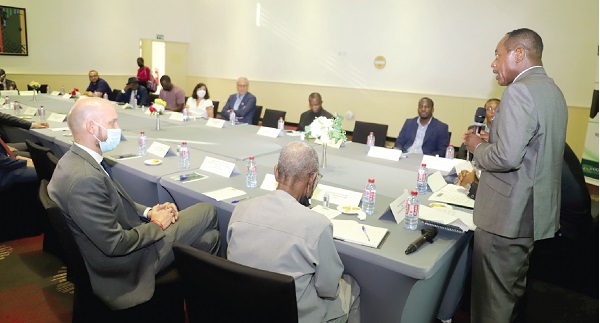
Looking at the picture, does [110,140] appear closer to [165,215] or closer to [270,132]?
[165,215]

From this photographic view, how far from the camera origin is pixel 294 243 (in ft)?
4.72

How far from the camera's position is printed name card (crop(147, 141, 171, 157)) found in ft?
10.9

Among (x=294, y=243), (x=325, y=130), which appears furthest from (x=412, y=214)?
(x=325, y=130)

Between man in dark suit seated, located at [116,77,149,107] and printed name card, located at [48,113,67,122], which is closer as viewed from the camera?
printed name card, located at [48,113,67,122]

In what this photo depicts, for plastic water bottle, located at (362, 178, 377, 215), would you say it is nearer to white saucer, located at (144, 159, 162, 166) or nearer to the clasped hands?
the clasped hands

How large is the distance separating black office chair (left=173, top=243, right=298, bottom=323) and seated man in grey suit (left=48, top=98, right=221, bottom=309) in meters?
0.54

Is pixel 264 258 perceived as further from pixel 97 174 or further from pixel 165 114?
pixel 165 114

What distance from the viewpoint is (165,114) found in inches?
235

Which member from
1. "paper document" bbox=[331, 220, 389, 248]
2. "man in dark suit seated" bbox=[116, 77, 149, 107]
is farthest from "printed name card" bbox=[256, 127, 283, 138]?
"man in dark suit seated" bbox=[116, 77, 149, 107]

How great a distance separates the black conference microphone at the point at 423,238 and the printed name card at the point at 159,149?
7.17ft

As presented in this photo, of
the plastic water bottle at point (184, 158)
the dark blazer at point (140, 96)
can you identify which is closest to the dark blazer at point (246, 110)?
the dark blazer at point (140, 96)

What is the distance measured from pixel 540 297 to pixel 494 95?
5643 millimetres

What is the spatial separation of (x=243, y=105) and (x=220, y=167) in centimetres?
406

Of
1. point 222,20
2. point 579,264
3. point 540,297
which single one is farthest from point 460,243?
point 222,20
